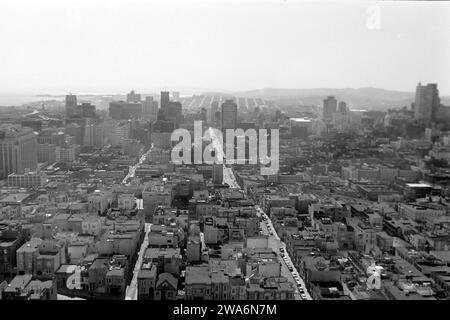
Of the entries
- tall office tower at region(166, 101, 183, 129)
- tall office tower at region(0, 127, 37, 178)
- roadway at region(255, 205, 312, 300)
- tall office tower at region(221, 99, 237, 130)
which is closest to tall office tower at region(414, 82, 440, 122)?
roadway at region(255, 205, 312, 300)

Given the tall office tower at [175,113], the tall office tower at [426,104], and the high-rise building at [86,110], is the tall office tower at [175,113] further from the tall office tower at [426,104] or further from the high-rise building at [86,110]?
the tall office tower at [426,104]

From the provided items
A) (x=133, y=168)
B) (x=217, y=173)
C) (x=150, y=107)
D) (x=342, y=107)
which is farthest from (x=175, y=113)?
(x=342, y=107)

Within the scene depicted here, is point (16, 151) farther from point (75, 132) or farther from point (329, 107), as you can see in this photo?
point (329, 107)

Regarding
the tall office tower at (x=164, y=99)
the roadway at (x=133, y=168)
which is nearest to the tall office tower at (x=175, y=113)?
the tall office tower at (x=164, y=99)

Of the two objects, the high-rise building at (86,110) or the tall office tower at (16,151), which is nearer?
the tall office tower at (16,151)

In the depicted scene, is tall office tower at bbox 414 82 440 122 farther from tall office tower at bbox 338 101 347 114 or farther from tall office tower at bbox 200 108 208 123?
tall office tower at bbox 200 108 208 123

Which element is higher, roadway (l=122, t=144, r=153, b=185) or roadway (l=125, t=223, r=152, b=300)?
roadway (l=122, t=144, r=153, b=185)

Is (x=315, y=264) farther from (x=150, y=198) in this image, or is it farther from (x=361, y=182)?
(x=361, y=182)
